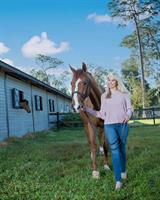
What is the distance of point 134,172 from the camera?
20.2 ft

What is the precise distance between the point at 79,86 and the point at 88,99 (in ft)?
2.29

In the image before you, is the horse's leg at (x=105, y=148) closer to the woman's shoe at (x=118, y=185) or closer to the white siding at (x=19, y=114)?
the woman's shoe at (x=118, y=185)

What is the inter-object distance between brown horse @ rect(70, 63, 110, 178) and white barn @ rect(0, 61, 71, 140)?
21.5 ft

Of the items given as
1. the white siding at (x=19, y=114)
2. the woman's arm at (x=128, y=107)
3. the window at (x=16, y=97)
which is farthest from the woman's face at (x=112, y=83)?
the window at (x=16, y=97)

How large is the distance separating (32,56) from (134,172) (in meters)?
57.5

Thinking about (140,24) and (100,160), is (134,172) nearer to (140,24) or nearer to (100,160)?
(100,160)

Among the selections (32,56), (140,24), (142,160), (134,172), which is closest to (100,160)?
(142,160)

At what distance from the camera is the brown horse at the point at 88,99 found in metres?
5.77

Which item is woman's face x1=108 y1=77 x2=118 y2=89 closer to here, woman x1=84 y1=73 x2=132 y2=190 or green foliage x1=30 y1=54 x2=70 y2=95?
woman x1=84 y1=73 x2=132 y2=190

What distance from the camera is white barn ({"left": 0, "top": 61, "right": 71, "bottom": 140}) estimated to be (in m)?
14.3

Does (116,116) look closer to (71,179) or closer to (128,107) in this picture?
(128,107)

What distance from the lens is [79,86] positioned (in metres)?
5.85

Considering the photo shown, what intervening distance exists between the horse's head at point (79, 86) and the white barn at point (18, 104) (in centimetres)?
696

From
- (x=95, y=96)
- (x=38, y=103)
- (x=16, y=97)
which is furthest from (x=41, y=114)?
(x=95, y=96)
